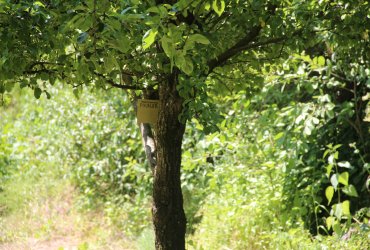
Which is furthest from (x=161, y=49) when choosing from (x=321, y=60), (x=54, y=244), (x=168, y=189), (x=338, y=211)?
(x=54, y=244)

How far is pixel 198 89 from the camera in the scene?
8.36ft

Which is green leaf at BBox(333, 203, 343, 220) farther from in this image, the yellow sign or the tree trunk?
the yellow sign

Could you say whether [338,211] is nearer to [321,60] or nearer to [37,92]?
[321,60]

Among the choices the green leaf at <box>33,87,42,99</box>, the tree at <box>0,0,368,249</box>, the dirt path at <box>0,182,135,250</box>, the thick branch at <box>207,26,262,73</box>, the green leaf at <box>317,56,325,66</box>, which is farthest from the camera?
the dirt path at <box>0,182,135,250</box>

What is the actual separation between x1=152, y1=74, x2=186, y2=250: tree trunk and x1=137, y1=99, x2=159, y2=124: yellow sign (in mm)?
44

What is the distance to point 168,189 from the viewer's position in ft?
10.1

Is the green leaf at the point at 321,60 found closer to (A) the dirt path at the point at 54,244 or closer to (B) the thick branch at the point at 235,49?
(B) the thick branch at the point at 235,49

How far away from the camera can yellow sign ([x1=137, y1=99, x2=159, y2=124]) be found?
3.01 m

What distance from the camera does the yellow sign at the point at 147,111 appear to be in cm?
301

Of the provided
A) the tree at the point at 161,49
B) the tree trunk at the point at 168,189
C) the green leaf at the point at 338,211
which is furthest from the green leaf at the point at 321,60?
the tree trunk at the point at 168,189

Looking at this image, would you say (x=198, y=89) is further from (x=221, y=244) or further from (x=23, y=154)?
(x=23, y=154)

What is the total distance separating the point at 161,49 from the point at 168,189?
83cm

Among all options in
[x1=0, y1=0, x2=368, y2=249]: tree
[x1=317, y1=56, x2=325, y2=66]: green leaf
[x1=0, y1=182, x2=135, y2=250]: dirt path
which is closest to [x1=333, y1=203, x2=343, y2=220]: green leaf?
[x1=0, y1=0, x2=368, y2=249]: tree

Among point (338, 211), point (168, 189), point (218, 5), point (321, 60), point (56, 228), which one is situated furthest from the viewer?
point (56, 228)
